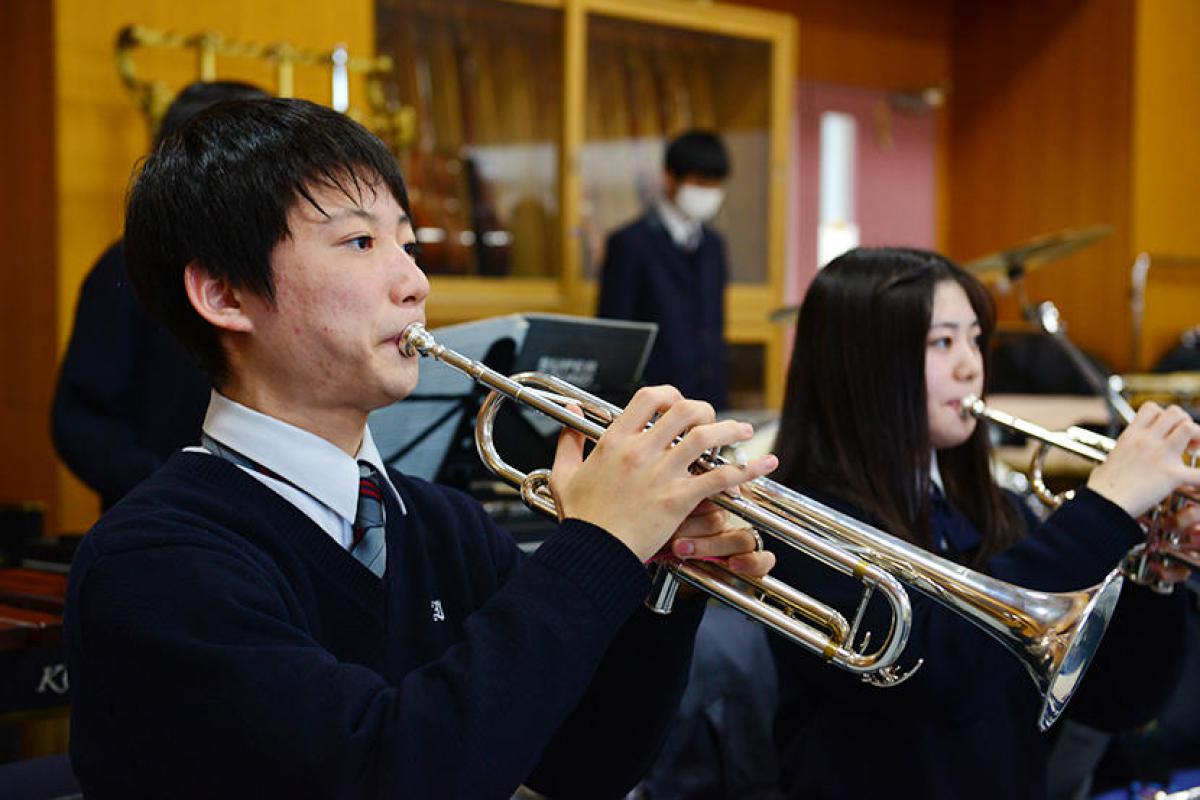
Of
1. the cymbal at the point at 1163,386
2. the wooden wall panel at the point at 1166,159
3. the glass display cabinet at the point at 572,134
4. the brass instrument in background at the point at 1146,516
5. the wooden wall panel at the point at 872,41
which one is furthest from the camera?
the wooden wall panel at the point at 872,41

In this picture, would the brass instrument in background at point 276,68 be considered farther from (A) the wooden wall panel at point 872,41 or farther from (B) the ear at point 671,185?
(A) the wooden wall panel at point 872,41

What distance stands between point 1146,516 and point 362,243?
116 cm

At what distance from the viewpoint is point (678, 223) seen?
411cm

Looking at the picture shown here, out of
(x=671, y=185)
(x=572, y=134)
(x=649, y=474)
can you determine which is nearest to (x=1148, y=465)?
(x=649, y=474)

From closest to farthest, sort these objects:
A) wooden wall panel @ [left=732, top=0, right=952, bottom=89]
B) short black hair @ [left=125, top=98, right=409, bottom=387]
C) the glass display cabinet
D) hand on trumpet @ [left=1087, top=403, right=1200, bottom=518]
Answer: short black hair @ [left=125, top=98, right=409, bottom=387] → hand on trumpet @ [left=1087, top=403, right=1200, bottom=518] → the glass display cabinet → wooden wall panel @ [left=732, top=0, right=952, bottom=89]

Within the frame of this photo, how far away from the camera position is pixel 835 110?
6547mm

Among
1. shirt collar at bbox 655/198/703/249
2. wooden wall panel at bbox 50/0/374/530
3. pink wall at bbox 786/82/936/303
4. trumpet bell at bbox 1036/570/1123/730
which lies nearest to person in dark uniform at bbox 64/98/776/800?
trumpet bell at bbox 1036/570/1123/730

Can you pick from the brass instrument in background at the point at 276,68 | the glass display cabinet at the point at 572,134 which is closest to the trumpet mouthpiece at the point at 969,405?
the brass instrument in background at the point at 276,68

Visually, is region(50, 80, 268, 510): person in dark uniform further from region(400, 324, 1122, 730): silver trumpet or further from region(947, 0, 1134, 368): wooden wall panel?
region(947, 0, 1134, 368): wooden wall panel

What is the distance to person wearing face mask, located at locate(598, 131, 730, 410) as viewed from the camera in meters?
3.97

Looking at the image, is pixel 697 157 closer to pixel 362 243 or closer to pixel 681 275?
pixel 681 275

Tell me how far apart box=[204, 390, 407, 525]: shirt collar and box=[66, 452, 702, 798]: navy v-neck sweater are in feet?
0.09

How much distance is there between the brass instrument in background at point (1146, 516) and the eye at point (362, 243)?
992 mm

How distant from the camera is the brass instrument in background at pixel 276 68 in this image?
10.9 feet
